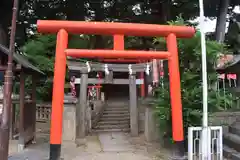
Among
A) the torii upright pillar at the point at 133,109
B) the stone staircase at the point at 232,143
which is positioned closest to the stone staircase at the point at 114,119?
the torii upright pillar at the point at 133,109

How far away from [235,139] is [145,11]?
11.0 meters

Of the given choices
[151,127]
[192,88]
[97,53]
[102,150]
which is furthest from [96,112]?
[97,53]

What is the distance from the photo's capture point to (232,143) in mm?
8992

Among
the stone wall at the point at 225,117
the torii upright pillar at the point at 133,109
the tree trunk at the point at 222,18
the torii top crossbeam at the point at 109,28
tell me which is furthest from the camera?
the tree trunk at the point at 222,18

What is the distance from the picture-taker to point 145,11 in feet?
59.2

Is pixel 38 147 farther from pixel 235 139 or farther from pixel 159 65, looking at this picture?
pixel 235 139

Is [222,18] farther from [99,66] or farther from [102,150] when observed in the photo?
[102,150]

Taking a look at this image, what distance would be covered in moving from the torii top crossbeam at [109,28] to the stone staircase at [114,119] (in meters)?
7.09

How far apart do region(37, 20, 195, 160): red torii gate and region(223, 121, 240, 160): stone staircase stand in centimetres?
177

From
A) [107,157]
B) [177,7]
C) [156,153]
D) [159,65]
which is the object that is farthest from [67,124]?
[177,7]

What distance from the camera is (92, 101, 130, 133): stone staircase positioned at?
14318mm

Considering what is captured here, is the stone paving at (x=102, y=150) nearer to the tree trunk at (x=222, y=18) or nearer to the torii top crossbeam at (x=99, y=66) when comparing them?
the torii top crossbeam at (x=99, y=66)

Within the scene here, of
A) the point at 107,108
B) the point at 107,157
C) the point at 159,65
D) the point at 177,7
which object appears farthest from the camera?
the point at 177,7

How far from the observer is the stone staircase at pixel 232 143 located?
8452 mm
